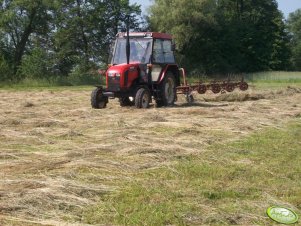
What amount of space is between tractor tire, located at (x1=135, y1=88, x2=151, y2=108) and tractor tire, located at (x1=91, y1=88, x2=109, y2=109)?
1264 mm

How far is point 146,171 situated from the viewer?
5711 millimetres

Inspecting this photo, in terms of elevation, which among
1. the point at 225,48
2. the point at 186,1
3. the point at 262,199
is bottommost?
the point at 262,199

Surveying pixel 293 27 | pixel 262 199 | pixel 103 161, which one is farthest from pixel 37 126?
pixel 293 27

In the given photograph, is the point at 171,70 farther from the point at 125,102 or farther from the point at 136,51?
the point at 125,102

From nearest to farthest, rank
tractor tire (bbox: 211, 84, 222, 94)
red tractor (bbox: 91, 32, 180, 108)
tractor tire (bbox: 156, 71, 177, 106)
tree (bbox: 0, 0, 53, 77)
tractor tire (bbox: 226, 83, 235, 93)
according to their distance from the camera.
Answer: red tractor (bbox: 91, 32, 180, 108) → tractor tire (bbox: 156, 71, 177, 106) → tractor tire (bbox: 211, 84, 222, 94) → tractor tire (bbox: 226, 83, 235, 93) → tree (bbox: 0, 0, 53, 77)

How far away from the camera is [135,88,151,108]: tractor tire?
13.0 m

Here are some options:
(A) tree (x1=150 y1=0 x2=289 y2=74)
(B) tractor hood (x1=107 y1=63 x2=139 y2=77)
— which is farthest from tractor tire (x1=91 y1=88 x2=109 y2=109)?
(A) tree (x1=150 y1=0 x2=289 y2=74)

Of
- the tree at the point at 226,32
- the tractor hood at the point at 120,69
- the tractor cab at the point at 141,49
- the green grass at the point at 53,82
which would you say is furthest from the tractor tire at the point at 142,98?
the tree at the point at 226,32

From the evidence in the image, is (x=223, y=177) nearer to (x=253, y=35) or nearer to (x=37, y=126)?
(x=37, y=126)

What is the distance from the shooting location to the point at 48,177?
205 inches

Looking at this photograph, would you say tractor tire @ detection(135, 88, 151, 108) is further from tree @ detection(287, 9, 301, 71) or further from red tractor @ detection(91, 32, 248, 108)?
tree @ detection(287, 9, 301, 71)

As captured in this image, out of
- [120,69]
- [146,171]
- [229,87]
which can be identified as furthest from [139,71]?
[229,87]

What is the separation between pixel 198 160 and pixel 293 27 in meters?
96.4

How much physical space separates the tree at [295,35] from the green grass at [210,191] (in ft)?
214
